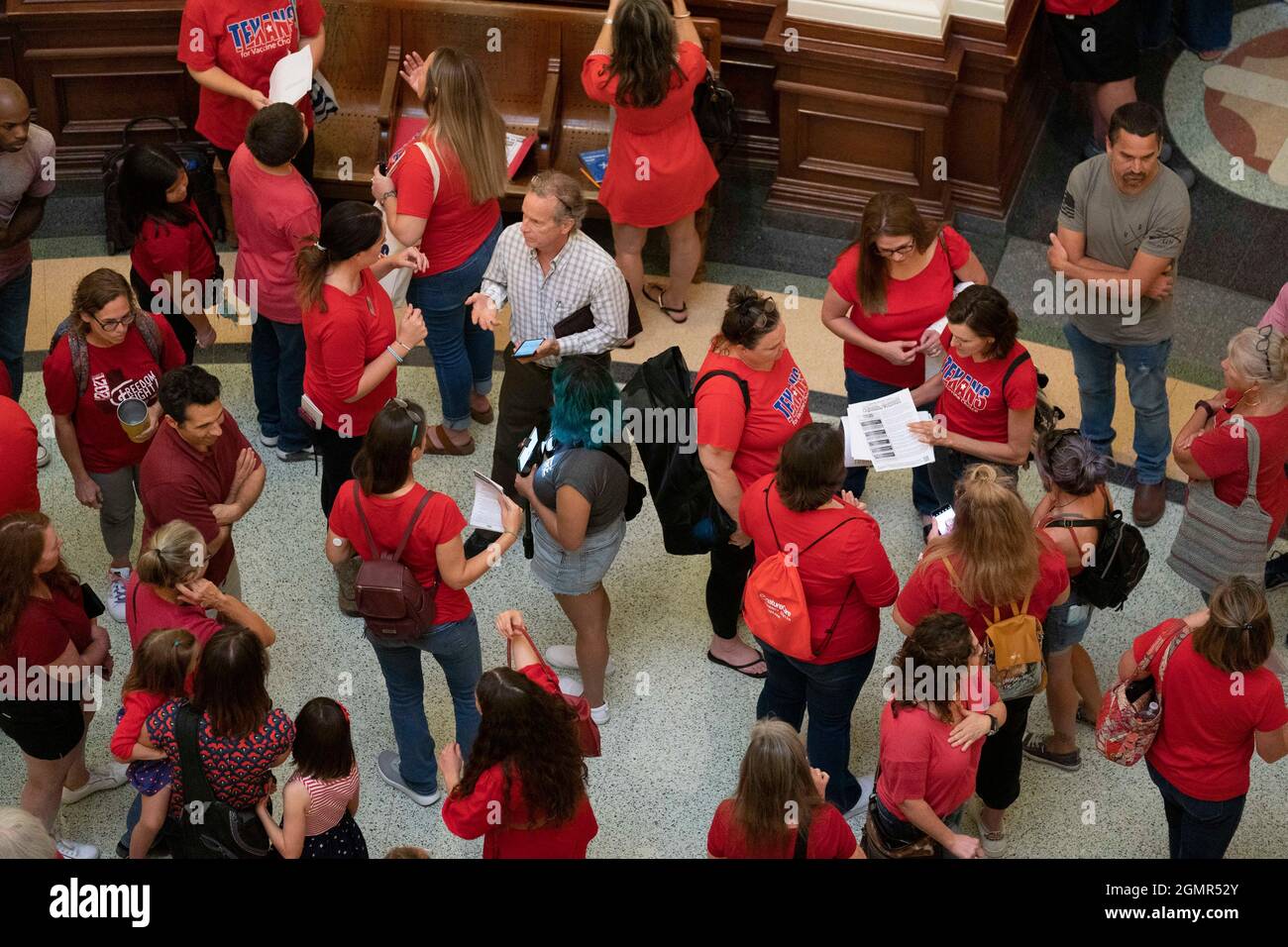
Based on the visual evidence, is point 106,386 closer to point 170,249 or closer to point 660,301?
point 170,249

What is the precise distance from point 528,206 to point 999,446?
5.90 ft

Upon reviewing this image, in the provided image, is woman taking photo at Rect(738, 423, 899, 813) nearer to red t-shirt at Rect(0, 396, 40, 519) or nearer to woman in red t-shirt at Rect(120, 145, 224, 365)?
red t-shirt at Rect(0, 396, 40, 519)

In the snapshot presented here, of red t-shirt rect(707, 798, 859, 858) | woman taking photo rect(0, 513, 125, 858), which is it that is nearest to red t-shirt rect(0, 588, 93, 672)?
woman taking photo rect(0, 513, 125, 858)

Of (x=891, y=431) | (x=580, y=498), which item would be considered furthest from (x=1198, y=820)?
(x=580, y=498)

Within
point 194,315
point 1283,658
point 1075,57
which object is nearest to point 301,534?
point 194,315

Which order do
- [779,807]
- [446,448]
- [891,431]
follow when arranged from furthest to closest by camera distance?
1. [446,448]
2. [891,431]
3. [779,807]

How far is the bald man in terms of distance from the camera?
18.1ft

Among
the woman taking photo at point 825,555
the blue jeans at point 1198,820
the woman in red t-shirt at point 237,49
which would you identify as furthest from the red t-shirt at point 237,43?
the blue jeans at point 1198,820

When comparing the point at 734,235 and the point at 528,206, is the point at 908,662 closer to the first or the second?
the point at 528,206

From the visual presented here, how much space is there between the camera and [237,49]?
6309 mm

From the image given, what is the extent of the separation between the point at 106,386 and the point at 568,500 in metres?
1.63

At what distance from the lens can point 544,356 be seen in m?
5.36

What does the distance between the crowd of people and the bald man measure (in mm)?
23

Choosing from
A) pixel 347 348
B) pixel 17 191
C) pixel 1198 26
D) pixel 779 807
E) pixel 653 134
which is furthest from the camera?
pixel 1198 26
